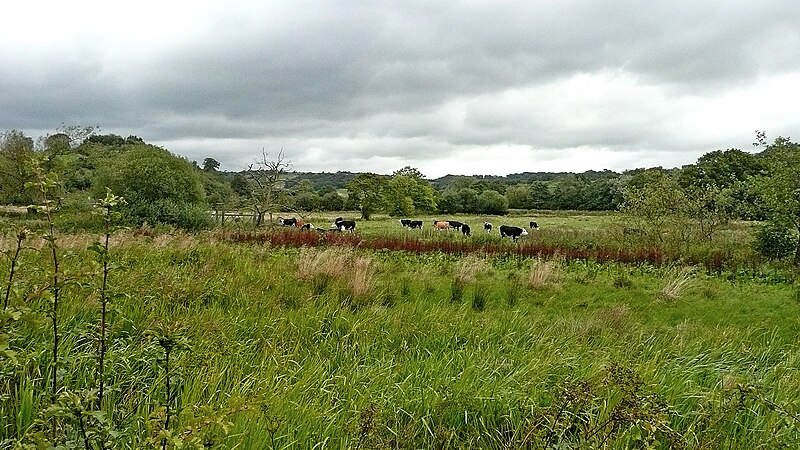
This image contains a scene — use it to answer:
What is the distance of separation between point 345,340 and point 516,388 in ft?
5.93

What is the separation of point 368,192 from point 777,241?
131 feet

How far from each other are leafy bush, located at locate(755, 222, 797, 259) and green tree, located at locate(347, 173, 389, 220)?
37.6 m

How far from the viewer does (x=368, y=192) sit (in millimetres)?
53375

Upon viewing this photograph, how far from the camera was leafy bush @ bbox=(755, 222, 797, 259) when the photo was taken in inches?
669

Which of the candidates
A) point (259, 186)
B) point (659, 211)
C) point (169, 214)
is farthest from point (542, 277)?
point (169, 214)

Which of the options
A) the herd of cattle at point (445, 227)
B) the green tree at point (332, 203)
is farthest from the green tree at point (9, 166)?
the green tree at point (332, 203)

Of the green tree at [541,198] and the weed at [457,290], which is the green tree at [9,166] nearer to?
the weed at [457,290]

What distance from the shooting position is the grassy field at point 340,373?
225 cm

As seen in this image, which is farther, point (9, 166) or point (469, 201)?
point (469, 201)

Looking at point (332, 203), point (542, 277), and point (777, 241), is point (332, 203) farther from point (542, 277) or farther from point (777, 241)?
point (542, 277)

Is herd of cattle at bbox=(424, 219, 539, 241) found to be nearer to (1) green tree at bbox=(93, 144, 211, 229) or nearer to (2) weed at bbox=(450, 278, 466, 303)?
(2) weed at bbox=(450, 278, 466, 303)

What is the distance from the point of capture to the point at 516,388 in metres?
3.60

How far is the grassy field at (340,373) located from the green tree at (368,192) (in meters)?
44.6

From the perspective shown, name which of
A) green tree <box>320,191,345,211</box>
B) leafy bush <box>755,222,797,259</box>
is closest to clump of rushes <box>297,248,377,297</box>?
leafy bush <box>755,222,797,259</box>
